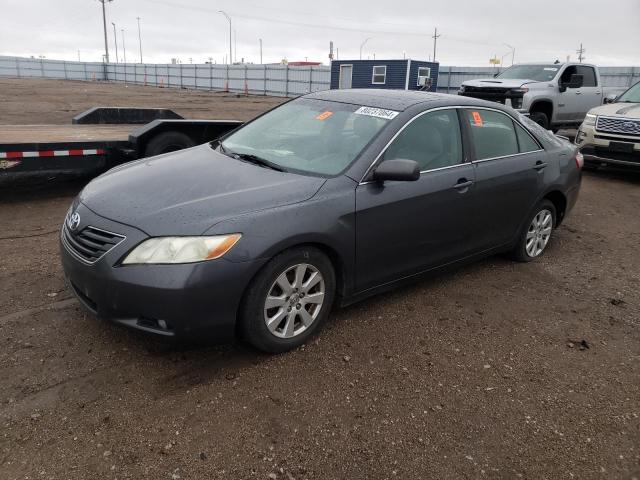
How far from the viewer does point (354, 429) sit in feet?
8.87

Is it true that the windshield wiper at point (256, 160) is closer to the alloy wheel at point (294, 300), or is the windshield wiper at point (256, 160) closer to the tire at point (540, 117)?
the alloy wheel at point (294, 300)

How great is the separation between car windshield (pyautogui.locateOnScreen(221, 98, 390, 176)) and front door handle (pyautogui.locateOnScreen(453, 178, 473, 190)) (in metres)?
0.75

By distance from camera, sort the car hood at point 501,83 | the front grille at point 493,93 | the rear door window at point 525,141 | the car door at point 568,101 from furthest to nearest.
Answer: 1. the car door at point 568,101
2. the car hood at point 501,83
3. the front grille at point 493,93
4. the rear door window at point 525,141

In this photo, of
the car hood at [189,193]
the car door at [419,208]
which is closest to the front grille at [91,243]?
the car hood at [189,193]

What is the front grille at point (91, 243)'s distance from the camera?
2.94m

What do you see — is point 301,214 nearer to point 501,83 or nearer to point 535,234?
point 535,234

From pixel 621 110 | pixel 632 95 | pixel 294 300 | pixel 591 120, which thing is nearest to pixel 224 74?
pixel 632 95

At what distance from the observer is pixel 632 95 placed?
1041cm

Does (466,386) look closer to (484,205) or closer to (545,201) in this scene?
(484,205)

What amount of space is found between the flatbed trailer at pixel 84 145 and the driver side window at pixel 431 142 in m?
4.15

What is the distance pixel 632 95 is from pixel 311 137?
9235mm

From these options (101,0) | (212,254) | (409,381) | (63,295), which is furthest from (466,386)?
(101,0)

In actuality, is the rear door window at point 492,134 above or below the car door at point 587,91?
below

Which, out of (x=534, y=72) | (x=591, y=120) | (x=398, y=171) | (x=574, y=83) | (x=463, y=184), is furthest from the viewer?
(x=534, y=72)
